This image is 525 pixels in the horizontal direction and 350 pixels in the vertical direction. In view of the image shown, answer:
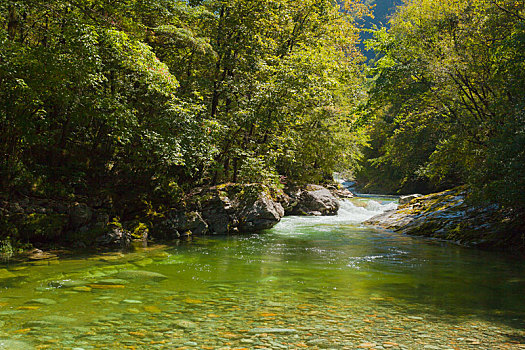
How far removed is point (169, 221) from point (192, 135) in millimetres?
3324

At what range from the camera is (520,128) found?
997 cm

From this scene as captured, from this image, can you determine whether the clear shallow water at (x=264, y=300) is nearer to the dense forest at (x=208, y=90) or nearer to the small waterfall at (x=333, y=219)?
the dense forest at (x=208, y=90)

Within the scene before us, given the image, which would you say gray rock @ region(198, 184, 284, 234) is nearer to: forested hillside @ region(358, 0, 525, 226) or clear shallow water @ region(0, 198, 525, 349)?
clear shallow water @ region(0, 198, 525, 349)

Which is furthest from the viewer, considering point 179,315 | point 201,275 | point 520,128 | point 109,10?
point 109,10

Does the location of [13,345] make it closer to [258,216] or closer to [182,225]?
[182,225]

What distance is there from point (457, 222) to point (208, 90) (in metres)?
11.7

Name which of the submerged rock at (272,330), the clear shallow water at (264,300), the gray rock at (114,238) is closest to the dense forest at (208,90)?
the gray rock at (114,238)

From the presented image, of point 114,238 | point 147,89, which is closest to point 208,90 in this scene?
point 147,89

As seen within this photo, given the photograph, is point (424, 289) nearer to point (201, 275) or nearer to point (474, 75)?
point (201, 275)

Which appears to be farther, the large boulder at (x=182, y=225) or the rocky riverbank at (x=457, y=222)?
the large boulder at (x=182, y=225)

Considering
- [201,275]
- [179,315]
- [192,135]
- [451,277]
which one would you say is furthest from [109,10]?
[451,277]

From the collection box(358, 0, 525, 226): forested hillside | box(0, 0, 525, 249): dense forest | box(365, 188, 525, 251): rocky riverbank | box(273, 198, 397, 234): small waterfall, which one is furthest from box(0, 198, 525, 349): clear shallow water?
box(273, 198, 397, 234): small waterfall

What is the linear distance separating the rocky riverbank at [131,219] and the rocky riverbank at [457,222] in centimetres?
581

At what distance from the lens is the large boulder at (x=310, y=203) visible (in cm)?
2241
